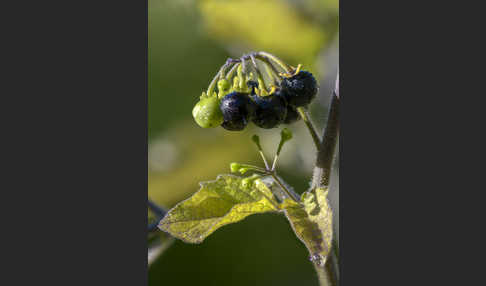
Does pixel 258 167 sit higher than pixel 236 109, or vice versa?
pixel 236 109

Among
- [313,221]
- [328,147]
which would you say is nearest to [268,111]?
[328,147]

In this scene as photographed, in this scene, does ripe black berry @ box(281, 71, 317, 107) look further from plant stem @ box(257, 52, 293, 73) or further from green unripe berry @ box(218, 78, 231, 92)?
green unripe berry @ box(218, 78, 231, 92)

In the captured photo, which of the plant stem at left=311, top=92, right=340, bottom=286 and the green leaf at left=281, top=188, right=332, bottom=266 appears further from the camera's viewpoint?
the plant stem at left=311, top=92, right=340, bottom=286

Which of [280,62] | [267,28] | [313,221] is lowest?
[313,221]

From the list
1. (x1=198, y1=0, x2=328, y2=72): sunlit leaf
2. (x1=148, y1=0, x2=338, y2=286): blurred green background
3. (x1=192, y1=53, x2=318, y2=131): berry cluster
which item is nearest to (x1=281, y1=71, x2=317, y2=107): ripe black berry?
(x1=192, y1=53, x2=318, y2=131): berry cluster

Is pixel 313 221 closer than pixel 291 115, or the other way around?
pixel 313 221

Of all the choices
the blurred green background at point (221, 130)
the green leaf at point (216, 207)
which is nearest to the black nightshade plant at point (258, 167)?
the green leaf at point (216, 207)

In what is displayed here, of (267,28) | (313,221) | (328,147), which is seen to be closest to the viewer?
(313,221)

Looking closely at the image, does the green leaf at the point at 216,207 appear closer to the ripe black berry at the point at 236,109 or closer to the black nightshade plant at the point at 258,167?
the black nightshade plant at the point at 258,167

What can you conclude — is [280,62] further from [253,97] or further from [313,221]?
[313,221]
